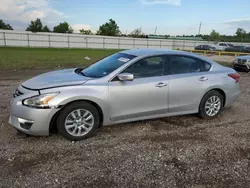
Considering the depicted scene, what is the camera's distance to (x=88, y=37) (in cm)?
4316

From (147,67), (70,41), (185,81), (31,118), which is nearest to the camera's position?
(31,118)

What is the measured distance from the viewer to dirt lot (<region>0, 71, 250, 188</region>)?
287 cm

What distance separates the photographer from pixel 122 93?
4.06 metres

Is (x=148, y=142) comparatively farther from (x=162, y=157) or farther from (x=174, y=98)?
(x=174, y=98)

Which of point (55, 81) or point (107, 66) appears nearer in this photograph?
point (55, 81)

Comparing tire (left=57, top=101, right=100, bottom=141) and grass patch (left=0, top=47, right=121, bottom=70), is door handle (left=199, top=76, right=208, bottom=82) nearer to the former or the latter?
tire (left=57, top=101, right=100, bottom=141)

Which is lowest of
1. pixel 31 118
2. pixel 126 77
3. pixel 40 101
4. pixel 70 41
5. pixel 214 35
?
pixel 31 118

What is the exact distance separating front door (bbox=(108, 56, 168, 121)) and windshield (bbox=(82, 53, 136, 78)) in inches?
9.7

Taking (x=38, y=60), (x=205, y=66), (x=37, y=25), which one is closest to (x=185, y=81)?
(x=205, y=66)

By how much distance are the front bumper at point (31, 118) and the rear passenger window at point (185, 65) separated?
2321 mm

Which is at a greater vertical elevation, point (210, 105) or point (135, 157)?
point (210, 105)

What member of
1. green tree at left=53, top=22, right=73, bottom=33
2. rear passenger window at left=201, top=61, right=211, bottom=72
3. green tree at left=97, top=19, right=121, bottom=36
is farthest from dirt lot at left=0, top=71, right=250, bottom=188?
green tree at left=53, top=22, right=73, bottom=33

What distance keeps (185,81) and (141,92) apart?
1007 mm

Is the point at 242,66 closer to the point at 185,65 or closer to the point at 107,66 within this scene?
the point at 185,65
